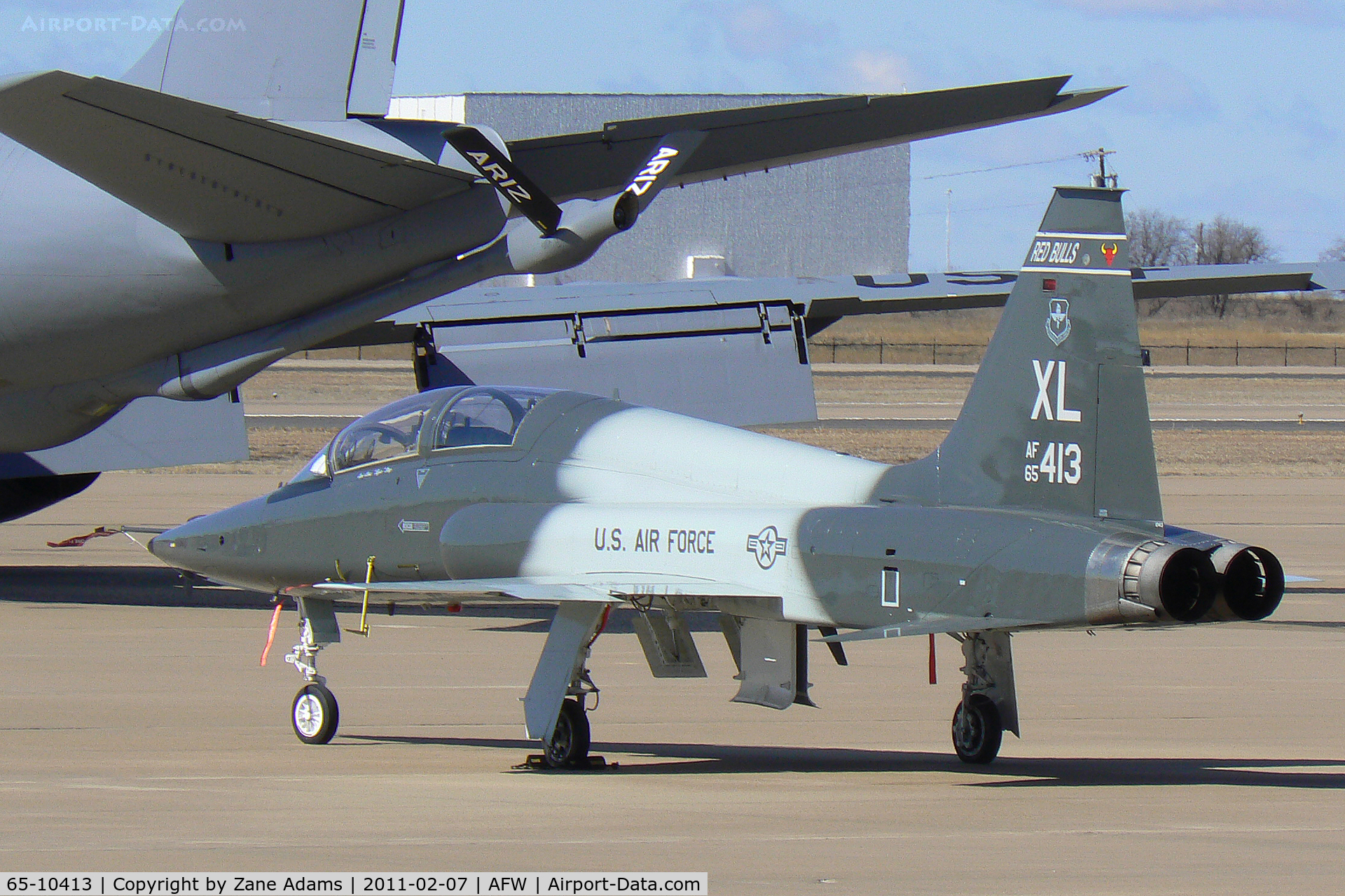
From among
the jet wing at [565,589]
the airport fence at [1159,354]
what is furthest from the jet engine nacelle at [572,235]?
the airport fence at [1159,354]

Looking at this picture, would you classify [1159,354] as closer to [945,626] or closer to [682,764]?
[682,764]

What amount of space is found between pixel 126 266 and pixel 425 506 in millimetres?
6231

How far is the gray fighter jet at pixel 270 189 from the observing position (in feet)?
42.0

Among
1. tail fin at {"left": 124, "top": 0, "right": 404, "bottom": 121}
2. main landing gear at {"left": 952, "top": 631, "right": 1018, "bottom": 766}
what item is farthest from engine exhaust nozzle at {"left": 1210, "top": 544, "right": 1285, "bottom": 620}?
tail fin at {"left": 124, "top": 0, "right": 404, "bottom": 121}

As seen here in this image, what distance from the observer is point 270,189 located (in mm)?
14156

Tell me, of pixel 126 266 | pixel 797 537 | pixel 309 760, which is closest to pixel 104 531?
pixel 126 266

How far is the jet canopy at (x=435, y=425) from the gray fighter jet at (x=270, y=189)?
4.86ft

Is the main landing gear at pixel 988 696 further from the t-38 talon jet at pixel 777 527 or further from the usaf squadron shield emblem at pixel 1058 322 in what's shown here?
the usaf squadron shield emblem at pixel 1058 322

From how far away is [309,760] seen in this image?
1059 centimetres

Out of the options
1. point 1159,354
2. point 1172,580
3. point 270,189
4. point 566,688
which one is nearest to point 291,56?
point 270,189

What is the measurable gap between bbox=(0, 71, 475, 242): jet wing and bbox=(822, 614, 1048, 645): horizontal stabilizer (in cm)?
598

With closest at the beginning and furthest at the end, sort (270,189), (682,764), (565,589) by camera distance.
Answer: (565,589) < (682,764) < (270,189)

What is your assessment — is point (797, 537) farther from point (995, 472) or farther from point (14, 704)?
point (14, 704)

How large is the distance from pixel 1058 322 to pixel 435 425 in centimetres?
427
